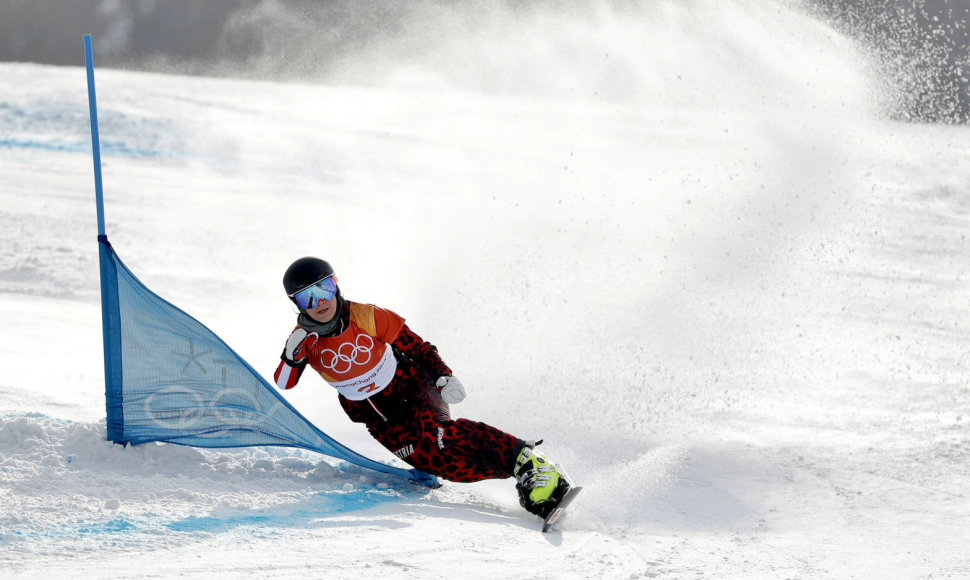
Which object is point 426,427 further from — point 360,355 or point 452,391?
point 360,355

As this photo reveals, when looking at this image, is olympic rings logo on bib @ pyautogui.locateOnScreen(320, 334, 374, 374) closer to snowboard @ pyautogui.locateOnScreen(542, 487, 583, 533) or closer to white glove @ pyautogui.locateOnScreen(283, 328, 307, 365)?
white glove @ pyautogui.locateOnScreen(283, 328, 307, 365)

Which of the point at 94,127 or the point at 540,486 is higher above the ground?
the point at 94,127

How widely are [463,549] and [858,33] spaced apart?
50.0 ft

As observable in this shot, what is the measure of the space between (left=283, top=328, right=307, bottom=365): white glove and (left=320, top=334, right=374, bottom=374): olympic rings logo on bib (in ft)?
0.28

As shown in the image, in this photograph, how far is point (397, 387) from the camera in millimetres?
3904

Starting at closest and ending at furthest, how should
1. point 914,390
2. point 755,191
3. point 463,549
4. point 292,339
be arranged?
point 463,549, point 292,339, point 914,390, point 755,191

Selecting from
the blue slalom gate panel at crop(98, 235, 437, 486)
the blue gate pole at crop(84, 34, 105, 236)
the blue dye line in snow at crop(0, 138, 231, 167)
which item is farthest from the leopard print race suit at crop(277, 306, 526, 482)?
the blue dye line in snow at crop(0, 138, 231, 167)

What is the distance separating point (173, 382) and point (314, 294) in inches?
26.7

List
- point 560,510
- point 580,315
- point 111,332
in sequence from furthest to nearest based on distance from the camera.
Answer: point 580,315, point 111,332, point 560,510

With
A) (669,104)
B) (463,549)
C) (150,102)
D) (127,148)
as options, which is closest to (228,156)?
(127,148)

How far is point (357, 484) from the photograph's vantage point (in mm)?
3760

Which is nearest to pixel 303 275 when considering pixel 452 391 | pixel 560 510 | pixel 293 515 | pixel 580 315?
pixel 452 391

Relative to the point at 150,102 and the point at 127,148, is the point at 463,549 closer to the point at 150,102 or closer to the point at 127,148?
the point at 127,148

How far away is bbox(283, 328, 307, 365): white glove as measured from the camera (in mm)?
3693
